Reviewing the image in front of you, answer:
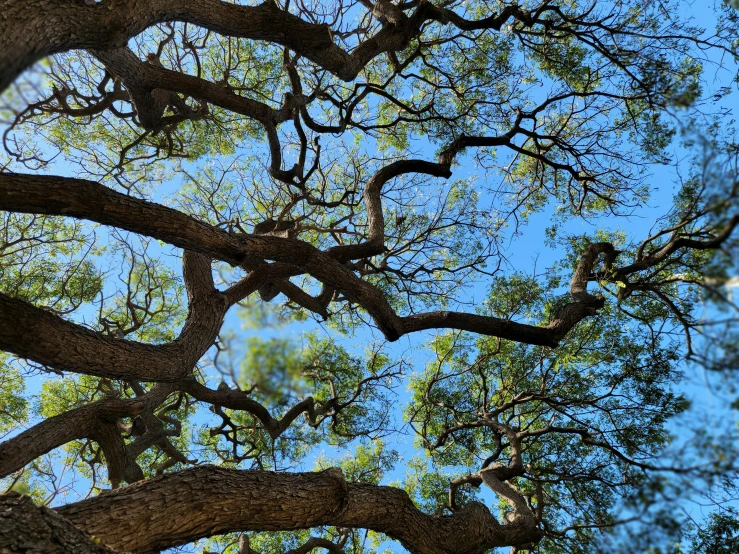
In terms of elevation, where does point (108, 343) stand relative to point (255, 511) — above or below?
above

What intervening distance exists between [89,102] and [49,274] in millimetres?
2813

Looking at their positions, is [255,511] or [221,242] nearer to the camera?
[255,511]

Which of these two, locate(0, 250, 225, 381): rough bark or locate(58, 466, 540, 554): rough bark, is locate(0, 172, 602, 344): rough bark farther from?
locate(58, 466, 540, 554): rough bark

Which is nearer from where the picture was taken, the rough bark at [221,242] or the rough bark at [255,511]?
the rough bark at [255,511]

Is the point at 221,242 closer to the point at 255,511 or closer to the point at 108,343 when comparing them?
the point at 108,343

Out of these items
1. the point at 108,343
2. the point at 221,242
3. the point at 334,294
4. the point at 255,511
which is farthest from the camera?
the point at 334,294

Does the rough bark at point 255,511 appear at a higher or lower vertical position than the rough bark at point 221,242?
lower

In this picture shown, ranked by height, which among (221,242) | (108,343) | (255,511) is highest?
(221,242)

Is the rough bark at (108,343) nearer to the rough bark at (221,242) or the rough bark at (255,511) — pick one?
the rough bark at (221,242)

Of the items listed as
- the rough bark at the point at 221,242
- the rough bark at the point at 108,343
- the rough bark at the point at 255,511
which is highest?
the rough bark at the point at 221,242

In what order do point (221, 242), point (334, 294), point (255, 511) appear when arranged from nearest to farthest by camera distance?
point (255, 511) < point (221, 242) < point (334, 294)

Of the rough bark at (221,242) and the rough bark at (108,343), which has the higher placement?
the rough bark at (221,242)

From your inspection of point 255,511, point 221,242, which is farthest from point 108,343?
point 255,511

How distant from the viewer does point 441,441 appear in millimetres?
7379
